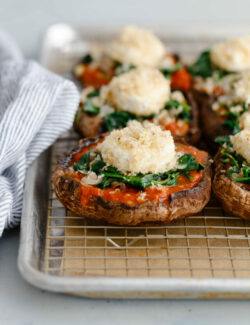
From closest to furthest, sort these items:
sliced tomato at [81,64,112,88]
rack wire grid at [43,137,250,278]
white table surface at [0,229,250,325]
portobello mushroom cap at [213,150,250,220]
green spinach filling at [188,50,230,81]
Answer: white table surface at [0,229,250,325] → rack wire grid at [43,137,250,278] → portobello mushroom cap at [213,150,250,220] → green spinach filling at [188,50,230,81] → sliced tomato at [81,64,112,88]

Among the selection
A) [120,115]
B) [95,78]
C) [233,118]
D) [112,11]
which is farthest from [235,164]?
[112,11]

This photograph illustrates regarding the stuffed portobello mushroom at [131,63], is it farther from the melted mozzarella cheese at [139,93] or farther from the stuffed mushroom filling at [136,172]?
the stuffed mushroom filling at [136,172]

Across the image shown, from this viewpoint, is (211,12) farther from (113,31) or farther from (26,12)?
(26,12)

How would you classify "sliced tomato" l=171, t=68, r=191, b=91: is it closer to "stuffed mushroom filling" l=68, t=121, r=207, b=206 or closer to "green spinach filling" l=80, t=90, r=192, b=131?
"green spinach filling" l=80, t=90, r=192, b=131

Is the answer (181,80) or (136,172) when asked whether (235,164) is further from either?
(181,80)

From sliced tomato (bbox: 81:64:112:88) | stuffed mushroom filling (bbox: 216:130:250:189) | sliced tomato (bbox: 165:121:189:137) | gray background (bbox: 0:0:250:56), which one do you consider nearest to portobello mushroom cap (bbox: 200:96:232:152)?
sliced tomato (bbox: 165:121:189:137)

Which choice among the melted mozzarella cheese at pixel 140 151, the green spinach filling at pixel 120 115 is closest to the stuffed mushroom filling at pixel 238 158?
the melted mozzarella cheese at pixel 140 151
